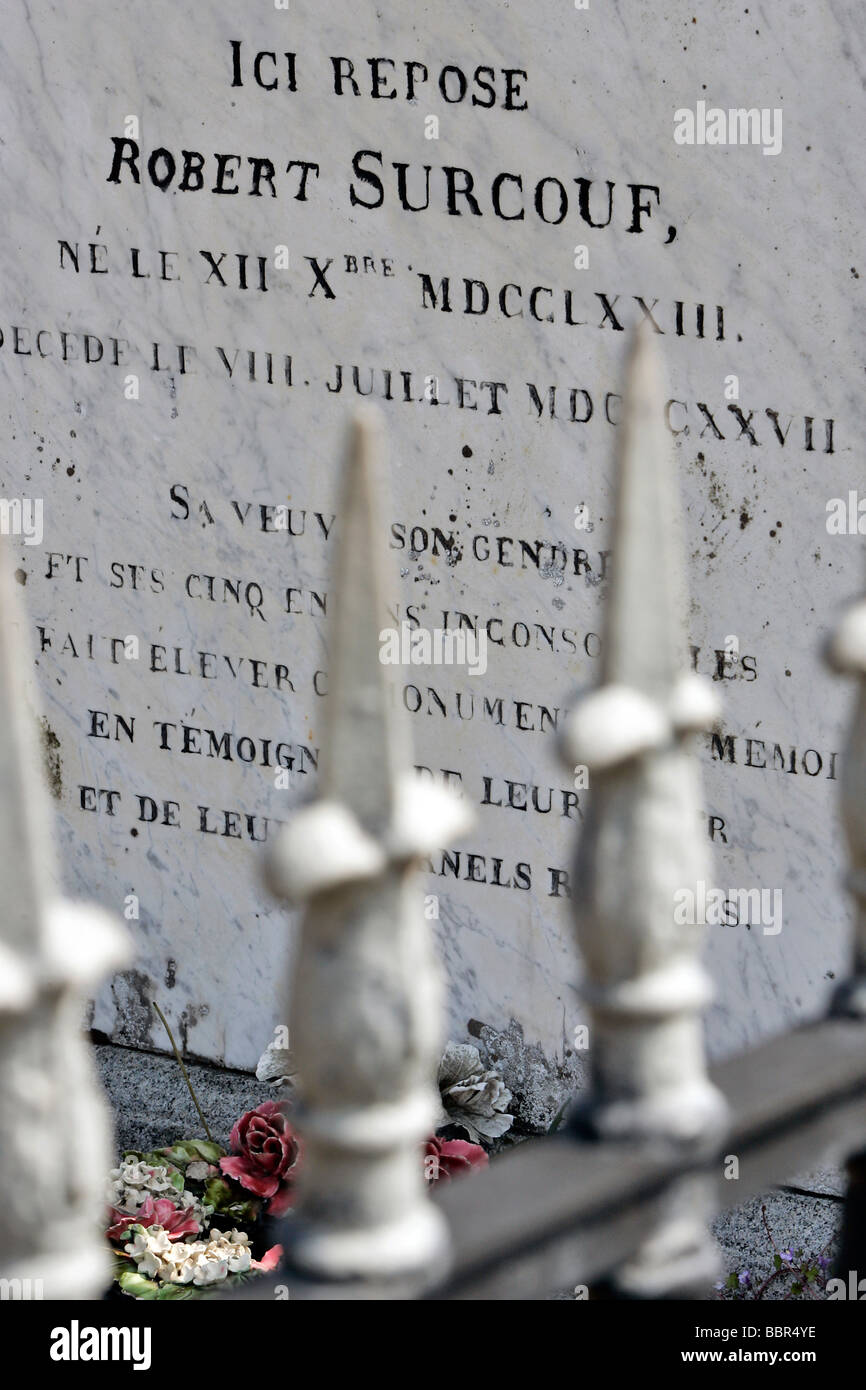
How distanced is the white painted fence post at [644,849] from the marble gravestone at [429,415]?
2.73 meters

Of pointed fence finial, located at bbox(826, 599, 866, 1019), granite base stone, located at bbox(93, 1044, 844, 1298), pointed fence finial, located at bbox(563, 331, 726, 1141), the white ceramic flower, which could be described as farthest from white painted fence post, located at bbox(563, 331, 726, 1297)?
the white ceramic flower

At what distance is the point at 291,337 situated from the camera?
4.87 m

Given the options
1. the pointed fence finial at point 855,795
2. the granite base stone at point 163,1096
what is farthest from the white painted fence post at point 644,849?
the granite base stone at point 163,1096

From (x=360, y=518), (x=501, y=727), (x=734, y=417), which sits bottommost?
(x=360, y=518)

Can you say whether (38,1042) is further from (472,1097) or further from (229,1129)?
(229,1129)

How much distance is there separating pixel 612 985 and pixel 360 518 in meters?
0.50

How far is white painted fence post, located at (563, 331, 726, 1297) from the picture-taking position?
1550 mm

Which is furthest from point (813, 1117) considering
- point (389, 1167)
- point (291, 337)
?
point (291, 337)

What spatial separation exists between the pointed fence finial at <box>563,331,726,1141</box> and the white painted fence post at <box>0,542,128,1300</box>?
1.47 ft

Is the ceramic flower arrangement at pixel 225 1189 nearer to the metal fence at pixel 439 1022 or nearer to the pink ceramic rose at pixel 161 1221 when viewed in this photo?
the pink ceramic rose at pixel 161 1221

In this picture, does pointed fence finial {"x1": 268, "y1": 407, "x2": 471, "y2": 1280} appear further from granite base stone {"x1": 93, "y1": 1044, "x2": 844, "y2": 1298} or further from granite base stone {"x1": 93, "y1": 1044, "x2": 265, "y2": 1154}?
granite base stone {"x1": 93, "y1": 1044, "x2": 265, "y2": 1154}

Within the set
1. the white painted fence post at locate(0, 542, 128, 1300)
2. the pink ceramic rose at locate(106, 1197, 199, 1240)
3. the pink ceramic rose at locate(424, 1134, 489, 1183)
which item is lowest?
the white painted fence post at locate(0, 542, 128, 1300)

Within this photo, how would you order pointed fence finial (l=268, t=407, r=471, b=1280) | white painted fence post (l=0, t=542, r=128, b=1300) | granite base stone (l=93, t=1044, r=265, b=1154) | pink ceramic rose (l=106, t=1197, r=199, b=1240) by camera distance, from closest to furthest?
1. white painted fence post (l=0, t=542, r=128, b=1300)
2. pointed fence finial (l=268, t=407, r=471, b=1280)
3. pink ceramic rose (l=106, t=1197, r=199, b=1240)
4. granite base stone (l=93, t=1044, r=265, b=1154)
